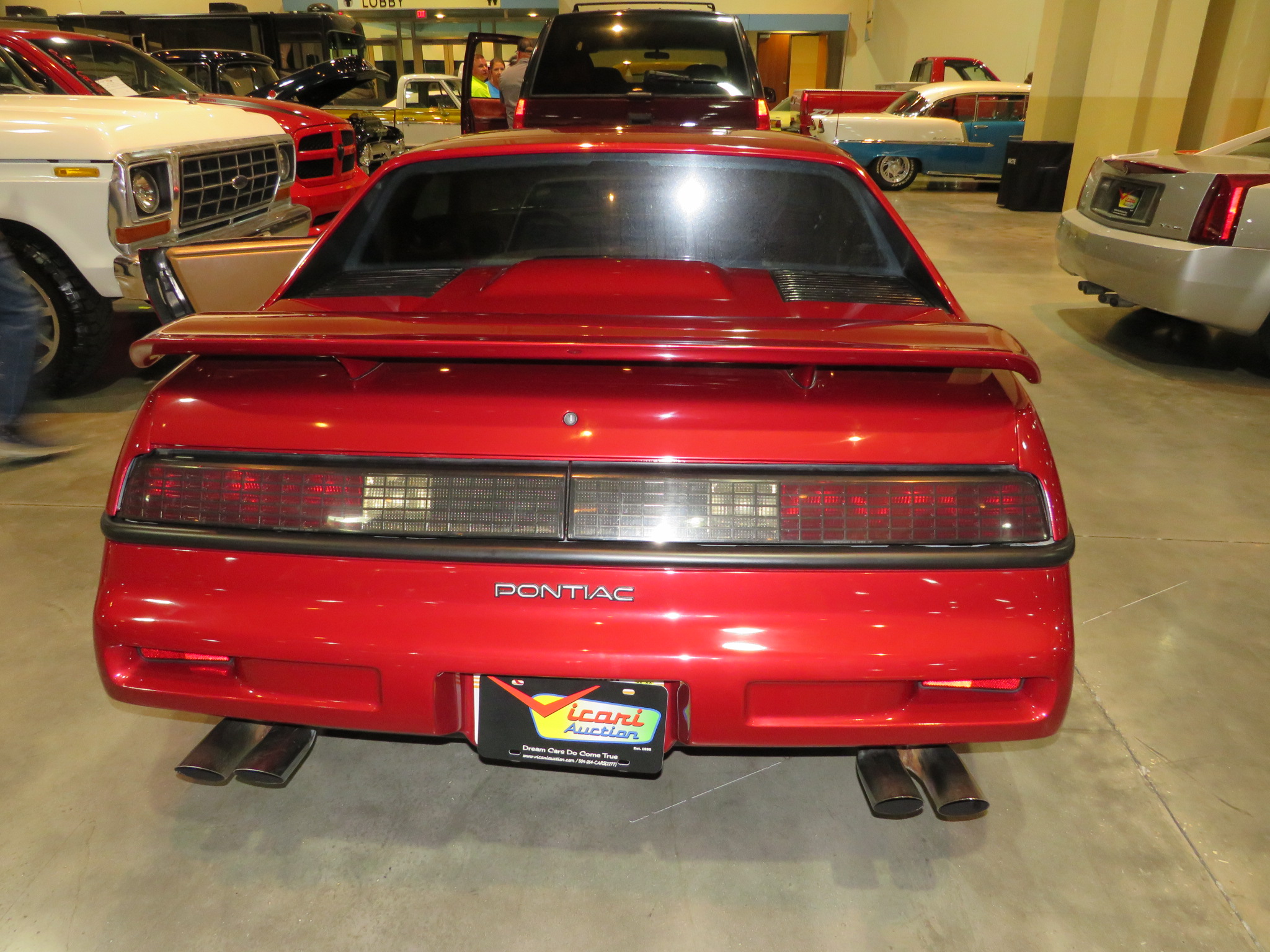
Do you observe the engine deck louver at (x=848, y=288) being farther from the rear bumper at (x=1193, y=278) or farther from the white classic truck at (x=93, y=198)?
the rear bumper at (x=1193, y=278)

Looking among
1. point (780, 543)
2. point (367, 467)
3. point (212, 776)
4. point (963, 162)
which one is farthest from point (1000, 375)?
point (963, 162)

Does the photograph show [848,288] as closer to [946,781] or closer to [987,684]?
[987,684]

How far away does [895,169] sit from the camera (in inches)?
511

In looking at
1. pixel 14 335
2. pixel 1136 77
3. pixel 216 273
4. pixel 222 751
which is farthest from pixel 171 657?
pixel 1136 77

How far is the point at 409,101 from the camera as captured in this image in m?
13.1

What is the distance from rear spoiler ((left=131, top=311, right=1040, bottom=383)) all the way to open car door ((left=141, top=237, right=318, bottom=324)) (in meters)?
0.89

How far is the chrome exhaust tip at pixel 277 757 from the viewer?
165 cm

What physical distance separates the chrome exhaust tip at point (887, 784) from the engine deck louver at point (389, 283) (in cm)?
133

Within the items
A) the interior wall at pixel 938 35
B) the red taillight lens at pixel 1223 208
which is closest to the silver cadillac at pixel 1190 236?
the red taillight lens at pixel 1223 208

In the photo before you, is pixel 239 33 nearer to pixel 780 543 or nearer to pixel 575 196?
pixel 575 196

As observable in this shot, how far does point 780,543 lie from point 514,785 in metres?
0.91

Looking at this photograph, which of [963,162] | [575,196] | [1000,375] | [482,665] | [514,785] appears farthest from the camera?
[963,162]

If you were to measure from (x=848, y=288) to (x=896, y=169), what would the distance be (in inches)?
479

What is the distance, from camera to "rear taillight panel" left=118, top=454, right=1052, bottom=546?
4.71ft
